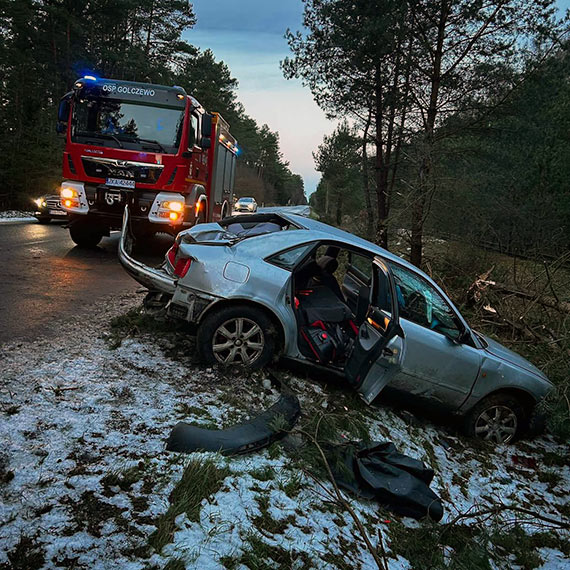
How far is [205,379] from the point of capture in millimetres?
4047

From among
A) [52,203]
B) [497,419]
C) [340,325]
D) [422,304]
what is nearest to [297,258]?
[340,325]

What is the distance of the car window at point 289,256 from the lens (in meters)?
4.33

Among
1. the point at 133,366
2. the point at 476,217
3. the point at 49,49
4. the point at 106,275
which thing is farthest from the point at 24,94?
the point at 133,366

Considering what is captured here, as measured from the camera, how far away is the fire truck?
8.59 metres

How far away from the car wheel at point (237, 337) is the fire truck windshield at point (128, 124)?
18.8 feet

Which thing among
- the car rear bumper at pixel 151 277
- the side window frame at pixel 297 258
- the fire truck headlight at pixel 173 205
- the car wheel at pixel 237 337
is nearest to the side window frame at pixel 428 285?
the side window frame at pixel 297 258

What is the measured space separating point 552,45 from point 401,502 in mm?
13062

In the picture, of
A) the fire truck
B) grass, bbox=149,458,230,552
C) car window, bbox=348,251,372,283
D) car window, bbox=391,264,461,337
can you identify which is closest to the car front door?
car window, bbox=391,264,461,337

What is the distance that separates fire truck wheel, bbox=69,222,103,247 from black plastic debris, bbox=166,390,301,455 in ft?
25.7

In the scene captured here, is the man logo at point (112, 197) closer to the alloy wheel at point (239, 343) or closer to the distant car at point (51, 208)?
the alloy wheel at point (239, 343)

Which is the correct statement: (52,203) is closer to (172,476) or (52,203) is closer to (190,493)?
(172,476)

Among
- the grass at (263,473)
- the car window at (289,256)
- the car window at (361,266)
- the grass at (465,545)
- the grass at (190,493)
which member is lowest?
the grass at (465,545)

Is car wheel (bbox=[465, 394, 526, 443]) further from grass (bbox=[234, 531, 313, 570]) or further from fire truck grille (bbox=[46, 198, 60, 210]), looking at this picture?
fire truck grille (bbox=[46, 198, 60, 210])

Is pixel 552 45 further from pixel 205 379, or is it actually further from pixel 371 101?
pixel 205 379
